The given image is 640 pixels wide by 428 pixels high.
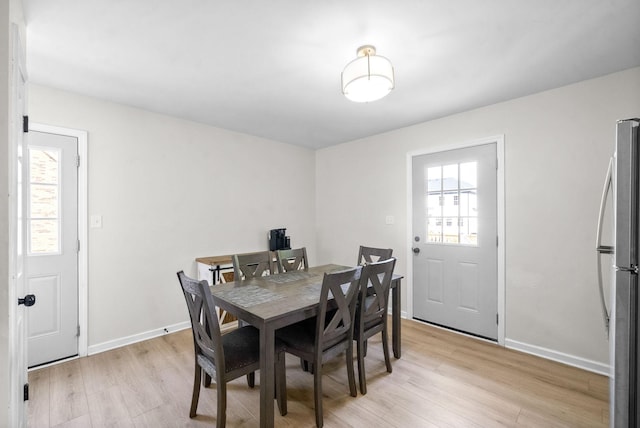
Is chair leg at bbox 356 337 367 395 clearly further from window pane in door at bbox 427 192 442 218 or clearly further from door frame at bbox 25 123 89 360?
door frame at bbox 25 123 89 360

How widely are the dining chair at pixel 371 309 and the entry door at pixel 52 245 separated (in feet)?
8.35

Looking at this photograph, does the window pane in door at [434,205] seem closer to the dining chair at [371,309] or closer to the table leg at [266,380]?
the dining chair at [371,309]

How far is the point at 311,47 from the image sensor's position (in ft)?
6.23

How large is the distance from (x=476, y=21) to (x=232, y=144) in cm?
291

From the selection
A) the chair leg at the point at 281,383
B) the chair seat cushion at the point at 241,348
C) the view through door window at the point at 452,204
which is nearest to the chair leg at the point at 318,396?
the chair leg at the point at 281,383

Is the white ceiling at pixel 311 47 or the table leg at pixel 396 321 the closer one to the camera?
the white ceiling at pixel 311 47

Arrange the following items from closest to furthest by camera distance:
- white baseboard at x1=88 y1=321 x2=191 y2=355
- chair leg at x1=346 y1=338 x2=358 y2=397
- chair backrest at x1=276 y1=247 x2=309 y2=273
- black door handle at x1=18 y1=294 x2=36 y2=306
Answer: black door handle at x1=18 y1=294 x2=36 y2=306 → chair leg at x1=346 y1=338 x2=358 y2=397 → white baseboard at x1=88 y1=321 x2=191 y2=355 → chair backrest at x1=276 y1=247 x2=309 y2=273

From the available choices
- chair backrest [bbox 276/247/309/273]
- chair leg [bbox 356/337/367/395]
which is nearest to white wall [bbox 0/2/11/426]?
chair leg [bbox 356/337/367/395]

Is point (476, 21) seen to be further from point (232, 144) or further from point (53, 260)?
point (53, 260)

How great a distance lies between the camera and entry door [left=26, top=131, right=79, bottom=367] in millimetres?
2381

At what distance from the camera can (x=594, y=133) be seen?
2.32 m

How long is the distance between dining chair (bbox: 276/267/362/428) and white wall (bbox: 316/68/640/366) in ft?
5.95

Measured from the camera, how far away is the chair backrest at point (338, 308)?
1.75 meters

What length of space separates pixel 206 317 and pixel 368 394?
1291mm
